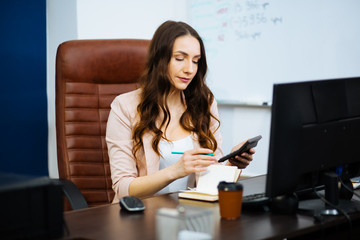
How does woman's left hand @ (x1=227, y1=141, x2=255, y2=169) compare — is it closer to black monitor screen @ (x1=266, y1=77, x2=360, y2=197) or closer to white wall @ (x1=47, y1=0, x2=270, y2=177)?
black monitor screen @ (x1=266, y1=77, x2=360, y2=197)

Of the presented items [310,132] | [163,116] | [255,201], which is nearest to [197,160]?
[255,201]

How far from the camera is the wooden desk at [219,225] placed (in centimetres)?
111

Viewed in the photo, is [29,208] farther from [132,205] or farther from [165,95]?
[165,95]

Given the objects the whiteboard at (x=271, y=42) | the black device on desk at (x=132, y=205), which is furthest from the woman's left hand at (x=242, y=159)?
the whiteboard at (x=271, y=42)

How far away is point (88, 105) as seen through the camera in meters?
2.10

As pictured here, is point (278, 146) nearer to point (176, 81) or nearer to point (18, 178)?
point (18, 178)

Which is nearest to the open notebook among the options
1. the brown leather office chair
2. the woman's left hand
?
the woman's left hand

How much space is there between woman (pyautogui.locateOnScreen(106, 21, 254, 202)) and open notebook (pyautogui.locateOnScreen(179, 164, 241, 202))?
25cm

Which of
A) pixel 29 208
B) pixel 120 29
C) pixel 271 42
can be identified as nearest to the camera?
pixel 29 208

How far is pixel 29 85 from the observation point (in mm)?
3211

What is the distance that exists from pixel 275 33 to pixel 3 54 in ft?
5.58

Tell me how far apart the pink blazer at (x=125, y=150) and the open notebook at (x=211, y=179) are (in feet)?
1.15

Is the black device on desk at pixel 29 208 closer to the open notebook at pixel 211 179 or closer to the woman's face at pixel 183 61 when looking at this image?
the open notebook at pixel 211 179

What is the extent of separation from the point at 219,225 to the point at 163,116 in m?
0.81
